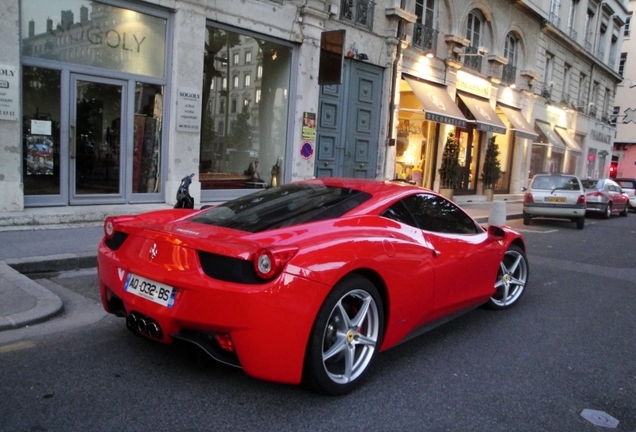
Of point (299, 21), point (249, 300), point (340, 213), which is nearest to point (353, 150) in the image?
point (299, 21)

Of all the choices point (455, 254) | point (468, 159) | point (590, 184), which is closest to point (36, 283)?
point (455, 254)

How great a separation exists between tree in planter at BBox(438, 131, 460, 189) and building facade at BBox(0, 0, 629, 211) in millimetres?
412

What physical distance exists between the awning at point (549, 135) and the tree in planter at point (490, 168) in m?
6.09

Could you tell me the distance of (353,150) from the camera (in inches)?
602

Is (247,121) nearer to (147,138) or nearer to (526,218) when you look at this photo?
(147,138)

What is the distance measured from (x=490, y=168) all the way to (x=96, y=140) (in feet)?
52.5

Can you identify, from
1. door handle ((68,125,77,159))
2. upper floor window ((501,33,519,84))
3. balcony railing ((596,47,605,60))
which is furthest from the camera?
balcony railing ((596,47,605,60))

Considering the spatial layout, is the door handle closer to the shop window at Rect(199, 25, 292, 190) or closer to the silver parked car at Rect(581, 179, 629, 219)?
the shop window at Rect(199, 25, 292, 190)

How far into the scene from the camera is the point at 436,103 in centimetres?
1702

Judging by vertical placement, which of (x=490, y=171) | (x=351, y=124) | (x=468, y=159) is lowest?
(x=490, y=171)

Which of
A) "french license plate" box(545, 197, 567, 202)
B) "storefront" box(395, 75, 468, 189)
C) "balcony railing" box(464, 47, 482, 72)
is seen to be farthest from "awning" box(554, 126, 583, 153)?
"french license plate" box(545, 197, 567, 202)

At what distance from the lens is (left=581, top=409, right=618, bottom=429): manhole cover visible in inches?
128

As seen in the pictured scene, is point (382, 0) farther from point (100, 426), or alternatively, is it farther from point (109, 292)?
point (100, 426)

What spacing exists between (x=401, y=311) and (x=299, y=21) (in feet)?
34.0
